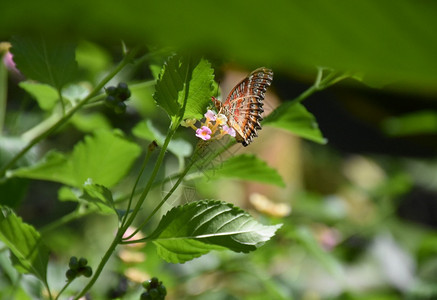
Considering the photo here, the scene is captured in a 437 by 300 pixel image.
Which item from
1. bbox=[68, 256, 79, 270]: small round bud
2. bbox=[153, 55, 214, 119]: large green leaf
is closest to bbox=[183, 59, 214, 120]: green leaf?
bbox=[153, 55, 214, 119]: large green leaf

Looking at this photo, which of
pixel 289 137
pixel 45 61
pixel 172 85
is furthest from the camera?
pixel 289 137

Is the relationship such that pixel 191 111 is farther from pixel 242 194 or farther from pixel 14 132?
pixel 242 194

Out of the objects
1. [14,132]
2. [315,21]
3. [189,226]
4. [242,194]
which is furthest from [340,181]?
[315,21]

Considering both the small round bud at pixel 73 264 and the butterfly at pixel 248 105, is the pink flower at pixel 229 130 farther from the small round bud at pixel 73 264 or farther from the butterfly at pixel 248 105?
the small round bud at pixel 73 264

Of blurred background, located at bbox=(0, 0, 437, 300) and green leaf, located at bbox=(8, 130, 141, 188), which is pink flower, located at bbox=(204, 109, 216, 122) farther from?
green leaf, located at bbox=(8, 130, 141, 188)

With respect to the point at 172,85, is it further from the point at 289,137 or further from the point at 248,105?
the point at 289,137

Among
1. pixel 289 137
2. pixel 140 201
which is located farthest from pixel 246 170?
pixel 289 137
